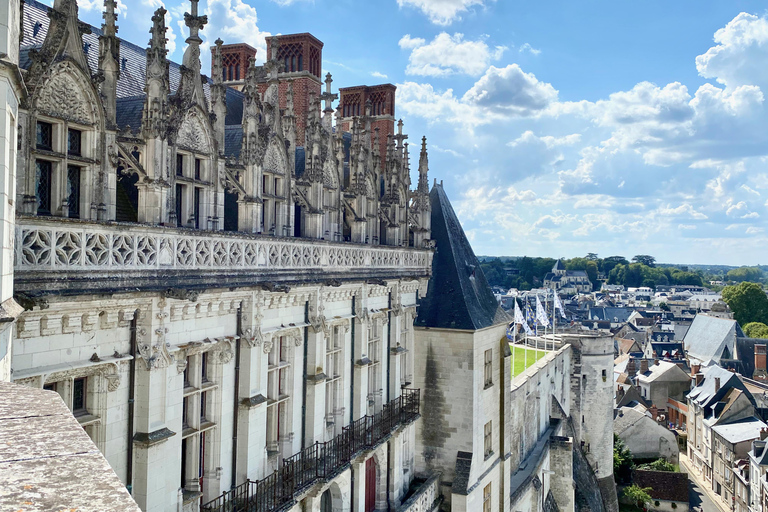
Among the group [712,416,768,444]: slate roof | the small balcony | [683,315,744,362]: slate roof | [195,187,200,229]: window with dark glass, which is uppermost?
[195,187,200,229]: window with dark glass

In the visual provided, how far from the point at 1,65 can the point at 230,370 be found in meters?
8.20

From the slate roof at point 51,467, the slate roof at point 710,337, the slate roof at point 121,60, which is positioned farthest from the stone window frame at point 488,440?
the slate roof at point 710,337

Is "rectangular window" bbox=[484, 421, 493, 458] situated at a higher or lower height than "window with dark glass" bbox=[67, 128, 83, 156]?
lower

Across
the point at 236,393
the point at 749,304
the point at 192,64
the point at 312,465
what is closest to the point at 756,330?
the point at 749,304

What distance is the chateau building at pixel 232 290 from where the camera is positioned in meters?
9.37

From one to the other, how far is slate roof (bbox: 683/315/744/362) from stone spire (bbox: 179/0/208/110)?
3672 inches

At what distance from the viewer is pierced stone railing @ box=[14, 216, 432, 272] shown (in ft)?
28.2

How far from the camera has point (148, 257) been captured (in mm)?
10445

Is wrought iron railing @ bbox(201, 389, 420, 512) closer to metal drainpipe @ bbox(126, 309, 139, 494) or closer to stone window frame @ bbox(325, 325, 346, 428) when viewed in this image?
stone window frame @ bbox(325, 325, 346, 428)

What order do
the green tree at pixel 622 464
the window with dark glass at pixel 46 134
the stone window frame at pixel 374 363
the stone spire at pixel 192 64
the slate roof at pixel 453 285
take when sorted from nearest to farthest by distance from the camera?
the window with dark glass at pixel 46 134 → the stone spire at pixel 192 64 → the stone window frame at pixel 374 363 → the slate roof at pixel 453 285 → the green tree at pixel 622 464

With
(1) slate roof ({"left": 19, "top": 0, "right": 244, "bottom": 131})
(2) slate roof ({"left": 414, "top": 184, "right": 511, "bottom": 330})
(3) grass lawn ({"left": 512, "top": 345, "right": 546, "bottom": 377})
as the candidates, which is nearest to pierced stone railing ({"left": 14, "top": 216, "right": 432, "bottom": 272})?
(1) slate roof ({"left": 19, "top": 0, "right": 244, "bottom": 131})

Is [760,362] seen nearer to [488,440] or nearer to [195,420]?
[488,440]

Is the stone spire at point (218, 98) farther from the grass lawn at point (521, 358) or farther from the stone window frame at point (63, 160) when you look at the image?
the grass lawn at point (521, 358)

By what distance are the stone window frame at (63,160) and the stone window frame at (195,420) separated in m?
3.61
